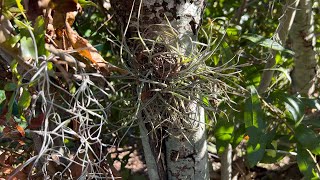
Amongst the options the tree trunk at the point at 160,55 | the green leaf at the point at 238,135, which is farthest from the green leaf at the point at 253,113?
the tree trunk at the point at 160,55

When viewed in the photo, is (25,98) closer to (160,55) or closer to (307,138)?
(160,55)

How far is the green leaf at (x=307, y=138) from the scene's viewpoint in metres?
1.26

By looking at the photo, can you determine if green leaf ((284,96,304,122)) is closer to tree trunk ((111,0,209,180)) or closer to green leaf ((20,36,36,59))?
tree trunk ((111,0,209,180))

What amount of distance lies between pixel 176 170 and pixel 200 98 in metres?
0.19

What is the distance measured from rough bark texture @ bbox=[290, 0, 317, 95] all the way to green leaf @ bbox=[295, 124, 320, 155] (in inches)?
14.6

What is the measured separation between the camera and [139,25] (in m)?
0.99

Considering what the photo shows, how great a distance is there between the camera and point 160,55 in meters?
0.96

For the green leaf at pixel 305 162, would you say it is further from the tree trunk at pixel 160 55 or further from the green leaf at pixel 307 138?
the tree trunk at pixel 160 55

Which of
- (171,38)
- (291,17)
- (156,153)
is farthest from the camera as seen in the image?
(291,17)

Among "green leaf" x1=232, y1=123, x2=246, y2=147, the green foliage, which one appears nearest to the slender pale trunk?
the green foliage

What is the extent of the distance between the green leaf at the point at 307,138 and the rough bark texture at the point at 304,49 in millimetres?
371

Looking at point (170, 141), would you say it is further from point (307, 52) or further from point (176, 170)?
point (307, 52)

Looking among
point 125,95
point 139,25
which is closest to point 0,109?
point 125,95

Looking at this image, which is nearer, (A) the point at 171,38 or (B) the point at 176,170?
(A) the point at 171,38
